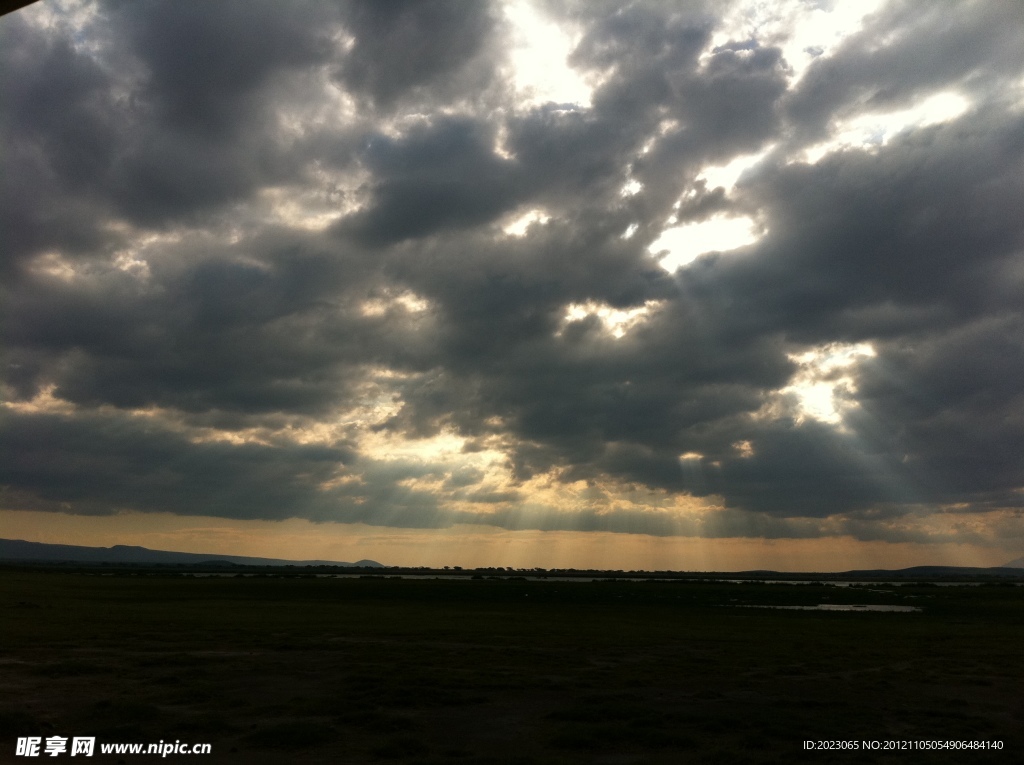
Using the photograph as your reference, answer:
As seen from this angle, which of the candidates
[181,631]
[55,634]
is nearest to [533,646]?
[181,631]

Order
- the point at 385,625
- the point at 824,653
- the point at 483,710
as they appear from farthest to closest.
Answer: the point at 385,625
the point at 824,653
the point at 483,710

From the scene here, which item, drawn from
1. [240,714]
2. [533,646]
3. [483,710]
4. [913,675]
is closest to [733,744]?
[483,710]

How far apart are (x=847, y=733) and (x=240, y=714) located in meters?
19.3

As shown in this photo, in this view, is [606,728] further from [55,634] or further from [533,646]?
[55,634]

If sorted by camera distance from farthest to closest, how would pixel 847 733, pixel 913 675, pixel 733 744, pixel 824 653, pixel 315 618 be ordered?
pixel 315 618, pixel 824 653, pixel 913 675, pixel 847 733, pixel 733 744

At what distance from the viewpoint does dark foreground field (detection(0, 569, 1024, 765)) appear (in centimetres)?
1997

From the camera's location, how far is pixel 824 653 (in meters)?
40.2

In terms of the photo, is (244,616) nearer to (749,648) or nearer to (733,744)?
(749,648)

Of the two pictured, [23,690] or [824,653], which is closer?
[23,690]

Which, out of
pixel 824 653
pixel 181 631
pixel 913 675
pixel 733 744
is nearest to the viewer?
pixel 733 744

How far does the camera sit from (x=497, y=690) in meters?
28.0

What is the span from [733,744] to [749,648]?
23.1 m

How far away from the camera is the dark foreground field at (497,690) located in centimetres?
1997

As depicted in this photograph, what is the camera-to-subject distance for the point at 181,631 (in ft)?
149
